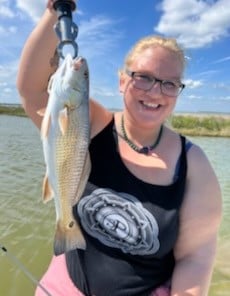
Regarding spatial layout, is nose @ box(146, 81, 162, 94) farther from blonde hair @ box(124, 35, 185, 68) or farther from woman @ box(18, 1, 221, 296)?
blonde hair @ box(124, 35, 185, 68)

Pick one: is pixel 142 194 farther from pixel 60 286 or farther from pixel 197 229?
pixel 60 286

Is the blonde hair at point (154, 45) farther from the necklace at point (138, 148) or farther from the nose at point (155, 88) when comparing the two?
the necklace at point (138, 148)

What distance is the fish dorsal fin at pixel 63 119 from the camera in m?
1.94

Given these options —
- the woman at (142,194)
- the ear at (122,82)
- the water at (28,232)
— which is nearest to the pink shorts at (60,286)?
the woman at (142,194)

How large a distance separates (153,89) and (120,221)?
0.70 metres

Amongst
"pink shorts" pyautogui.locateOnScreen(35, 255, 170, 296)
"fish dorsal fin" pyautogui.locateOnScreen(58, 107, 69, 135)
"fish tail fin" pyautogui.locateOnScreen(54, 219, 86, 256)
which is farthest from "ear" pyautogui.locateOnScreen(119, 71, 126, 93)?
"pink shorts" pyautogui.locateOnScreen(35, 255, 170, 296)

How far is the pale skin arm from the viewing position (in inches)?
96.7

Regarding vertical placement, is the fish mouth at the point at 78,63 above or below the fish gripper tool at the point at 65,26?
below

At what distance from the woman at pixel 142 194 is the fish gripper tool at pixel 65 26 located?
0.25 metres

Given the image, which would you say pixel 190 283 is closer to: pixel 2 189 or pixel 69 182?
pixel 69 182

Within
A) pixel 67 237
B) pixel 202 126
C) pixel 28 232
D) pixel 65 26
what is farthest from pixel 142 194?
pixel 202 126

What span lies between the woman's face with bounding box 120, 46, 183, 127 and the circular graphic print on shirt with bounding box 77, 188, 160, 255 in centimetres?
44

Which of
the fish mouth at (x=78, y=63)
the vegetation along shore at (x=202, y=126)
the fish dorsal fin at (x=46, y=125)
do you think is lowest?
the vegetation along shore at (x=202, y=126)

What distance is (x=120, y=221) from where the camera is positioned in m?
2.40
